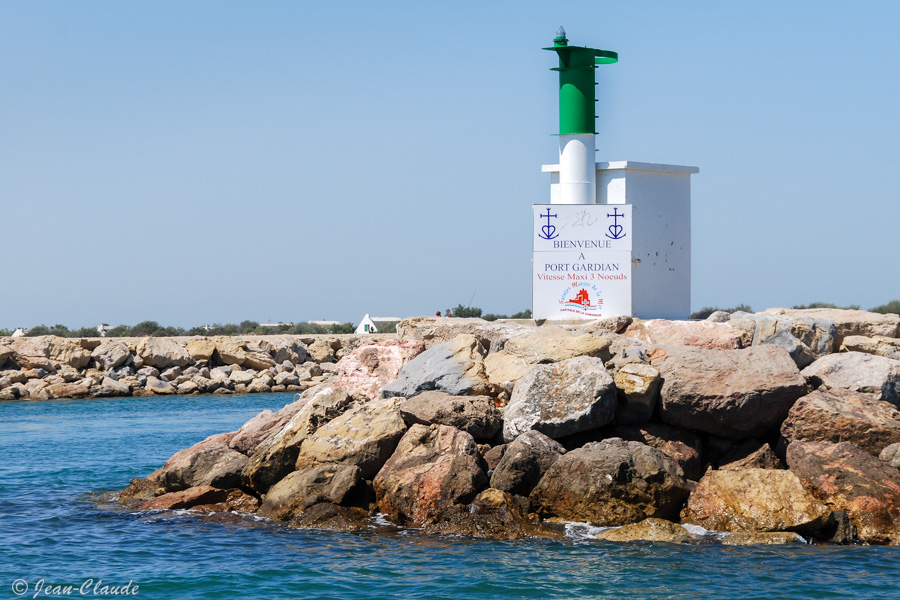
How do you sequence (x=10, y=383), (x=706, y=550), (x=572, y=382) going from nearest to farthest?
(x=706, y=550) < (x=572, y=382) < (x=10, y=383)

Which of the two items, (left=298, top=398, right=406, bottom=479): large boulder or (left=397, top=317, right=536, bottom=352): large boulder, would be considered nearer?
(left=298, top=398, right=406, bottom=479): large boulder

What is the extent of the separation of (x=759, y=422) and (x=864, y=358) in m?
2.42

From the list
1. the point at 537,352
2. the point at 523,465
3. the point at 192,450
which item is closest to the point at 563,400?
the point at 523,465

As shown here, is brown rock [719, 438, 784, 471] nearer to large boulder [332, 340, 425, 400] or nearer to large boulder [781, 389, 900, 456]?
large boulder [781, 389, 900, 456]

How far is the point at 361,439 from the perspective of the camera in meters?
12.6

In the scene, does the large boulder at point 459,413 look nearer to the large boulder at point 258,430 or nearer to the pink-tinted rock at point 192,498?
the large boulder at point 258,430

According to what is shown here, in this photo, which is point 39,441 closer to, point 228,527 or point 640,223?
point 228,527

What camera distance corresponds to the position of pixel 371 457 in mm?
12406

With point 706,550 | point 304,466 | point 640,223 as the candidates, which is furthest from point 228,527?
point 640,223

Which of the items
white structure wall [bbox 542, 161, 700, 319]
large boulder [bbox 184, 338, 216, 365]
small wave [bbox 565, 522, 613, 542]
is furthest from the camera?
large boulder [bbox 184, 338, 216, 365]

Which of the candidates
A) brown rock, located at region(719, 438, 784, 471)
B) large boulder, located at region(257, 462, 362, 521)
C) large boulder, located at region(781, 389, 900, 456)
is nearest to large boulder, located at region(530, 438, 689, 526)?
brown rock, located at region(719, 438, 784, 471)

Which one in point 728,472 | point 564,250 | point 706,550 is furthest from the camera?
point 564,250

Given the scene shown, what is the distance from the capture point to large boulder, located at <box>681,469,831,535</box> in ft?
34.5

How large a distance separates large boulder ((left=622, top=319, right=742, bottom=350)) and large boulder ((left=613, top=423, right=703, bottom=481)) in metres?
1.71
